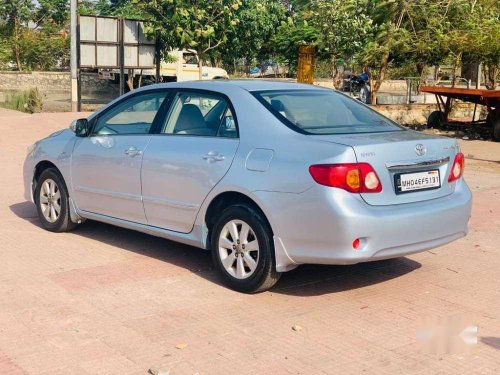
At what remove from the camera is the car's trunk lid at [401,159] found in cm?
535

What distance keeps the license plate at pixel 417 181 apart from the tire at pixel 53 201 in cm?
353

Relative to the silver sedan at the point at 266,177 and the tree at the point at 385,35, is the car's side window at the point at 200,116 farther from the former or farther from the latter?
the tree at the point at 385,35

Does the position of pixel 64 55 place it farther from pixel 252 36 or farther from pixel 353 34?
pixel 353 34

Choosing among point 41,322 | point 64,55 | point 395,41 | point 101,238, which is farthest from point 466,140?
point 64,55

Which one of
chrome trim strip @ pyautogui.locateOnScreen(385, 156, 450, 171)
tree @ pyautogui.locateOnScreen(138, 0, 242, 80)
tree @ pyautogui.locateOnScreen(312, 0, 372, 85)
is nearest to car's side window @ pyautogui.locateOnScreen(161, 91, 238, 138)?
chrome trim strip @ pyautogui.locateOnScreen(385, 156, 450, 171)

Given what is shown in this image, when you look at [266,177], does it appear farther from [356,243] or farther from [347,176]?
[356,243]

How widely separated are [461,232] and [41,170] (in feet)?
14.3

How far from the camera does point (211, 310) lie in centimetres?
539

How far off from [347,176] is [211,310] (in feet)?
4.48

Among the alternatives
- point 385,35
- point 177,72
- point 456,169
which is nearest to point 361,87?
point 385,35

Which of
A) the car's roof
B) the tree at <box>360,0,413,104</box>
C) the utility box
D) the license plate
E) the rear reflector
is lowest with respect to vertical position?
the rear reflector

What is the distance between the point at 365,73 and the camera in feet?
81.9

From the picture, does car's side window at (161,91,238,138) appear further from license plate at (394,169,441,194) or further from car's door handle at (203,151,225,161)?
license plate at (394,169,441,194)

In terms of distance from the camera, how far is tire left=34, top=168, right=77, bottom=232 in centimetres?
750
